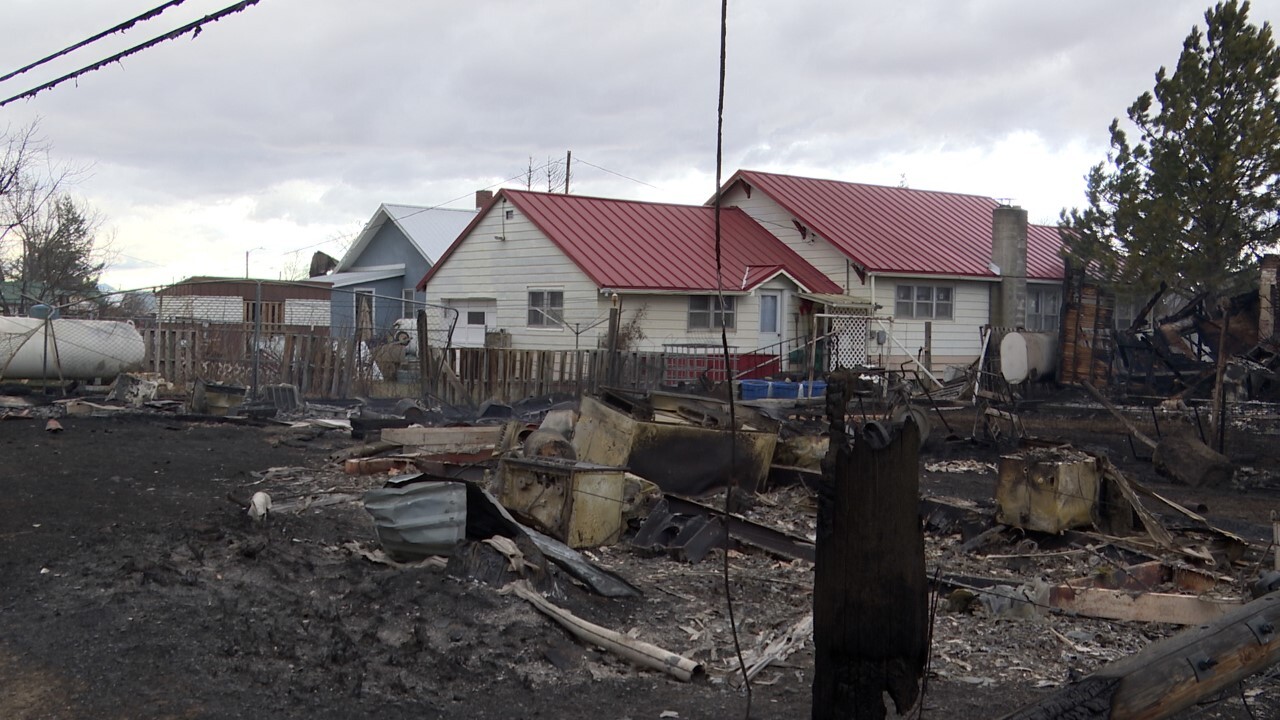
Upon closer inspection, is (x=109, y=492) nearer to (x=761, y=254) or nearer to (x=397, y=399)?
(x=397, y=399)

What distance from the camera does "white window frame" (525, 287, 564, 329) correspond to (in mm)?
27672

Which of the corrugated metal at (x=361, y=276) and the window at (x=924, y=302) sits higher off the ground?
the corrugated metal at (x=361, y=276)

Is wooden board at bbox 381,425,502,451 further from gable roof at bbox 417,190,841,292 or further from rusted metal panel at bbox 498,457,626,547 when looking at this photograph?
gable roof at bbox 417,190,841,292

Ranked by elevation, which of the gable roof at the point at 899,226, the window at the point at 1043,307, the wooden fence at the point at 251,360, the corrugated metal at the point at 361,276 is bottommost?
the wooden fence at the point at 251,360

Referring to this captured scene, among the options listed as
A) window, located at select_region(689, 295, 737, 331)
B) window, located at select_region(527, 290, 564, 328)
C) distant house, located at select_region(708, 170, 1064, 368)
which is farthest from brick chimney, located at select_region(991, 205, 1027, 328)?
window, located at select_region(527, 290, 564, 328)

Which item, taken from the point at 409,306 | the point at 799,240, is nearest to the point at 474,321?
the point at 409,306

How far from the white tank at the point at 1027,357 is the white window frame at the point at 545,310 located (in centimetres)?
1009

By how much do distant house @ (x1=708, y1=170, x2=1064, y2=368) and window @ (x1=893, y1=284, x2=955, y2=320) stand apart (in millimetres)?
27

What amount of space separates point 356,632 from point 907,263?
2615cm

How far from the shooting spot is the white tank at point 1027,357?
24.4 m

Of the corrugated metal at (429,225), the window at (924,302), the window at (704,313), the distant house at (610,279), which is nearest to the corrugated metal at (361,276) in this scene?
the corrugated metal at (429,225)

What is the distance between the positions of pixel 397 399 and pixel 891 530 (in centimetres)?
1906

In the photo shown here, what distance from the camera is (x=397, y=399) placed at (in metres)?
21.5

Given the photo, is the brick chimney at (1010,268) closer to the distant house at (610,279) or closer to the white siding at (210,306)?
the distant house at (610,279)
